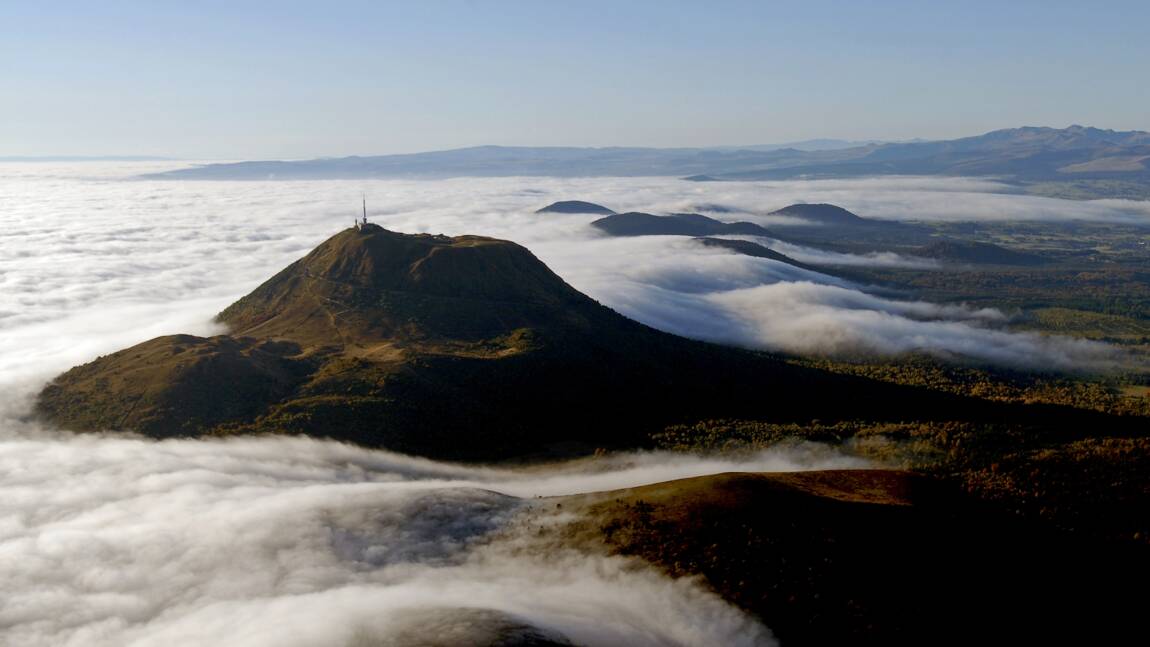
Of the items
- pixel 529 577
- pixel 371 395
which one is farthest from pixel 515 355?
pixel 529 577

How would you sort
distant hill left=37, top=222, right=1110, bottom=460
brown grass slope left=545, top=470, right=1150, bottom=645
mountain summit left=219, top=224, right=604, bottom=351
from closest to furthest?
brown grass slope left=545, top=470, right=1150, bottom=645, distant hill left=37, top=222, right=1110, bottom=460, mountain summit left=219, top=224, right=604, bottom=351

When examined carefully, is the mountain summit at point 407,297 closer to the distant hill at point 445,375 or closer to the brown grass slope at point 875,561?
the distant hill at point 445,375

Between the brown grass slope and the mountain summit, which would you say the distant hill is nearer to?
the mountain summit

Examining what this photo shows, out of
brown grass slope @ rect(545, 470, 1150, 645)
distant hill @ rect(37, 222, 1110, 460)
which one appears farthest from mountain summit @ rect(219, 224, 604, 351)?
brown grass slope @ rect(545, 470, 1150, 645)

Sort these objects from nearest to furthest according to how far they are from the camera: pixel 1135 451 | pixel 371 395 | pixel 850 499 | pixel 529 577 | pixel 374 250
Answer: pixel 529 577
pixel 850 499
pixel 1135 451
pixel 371 395
pixel 374 250

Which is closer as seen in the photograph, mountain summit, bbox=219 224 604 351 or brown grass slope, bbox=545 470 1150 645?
brown grass slope, bbox=545 470 1150 645

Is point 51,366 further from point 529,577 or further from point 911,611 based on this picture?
point 911,611

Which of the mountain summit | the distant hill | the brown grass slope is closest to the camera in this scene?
the brown grass slope

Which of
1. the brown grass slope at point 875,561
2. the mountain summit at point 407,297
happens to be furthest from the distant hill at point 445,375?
the brown grass slope at point 875,561

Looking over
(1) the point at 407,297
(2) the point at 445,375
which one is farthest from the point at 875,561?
(1) the point at 407,297
